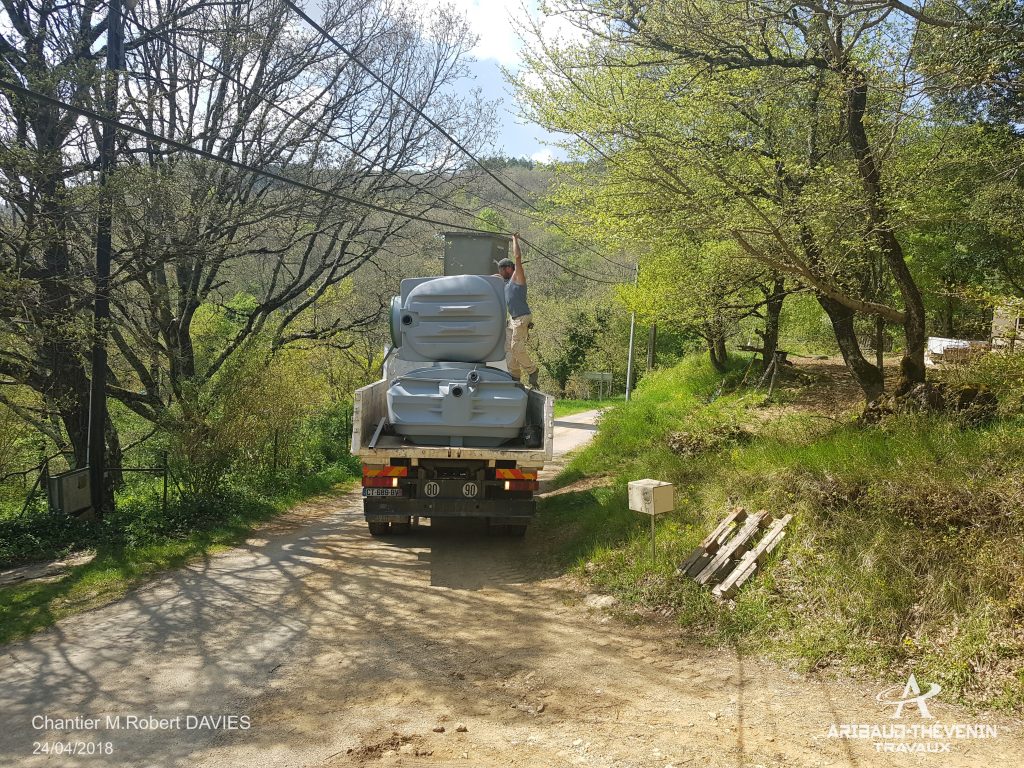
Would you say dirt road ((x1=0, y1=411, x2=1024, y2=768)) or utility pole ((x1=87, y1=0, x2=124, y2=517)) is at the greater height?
utility pole ((x1=87, y1=0, x2=124, y2=517))

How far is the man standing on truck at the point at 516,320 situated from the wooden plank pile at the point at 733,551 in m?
3.81

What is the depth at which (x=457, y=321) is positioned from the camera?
9930mm

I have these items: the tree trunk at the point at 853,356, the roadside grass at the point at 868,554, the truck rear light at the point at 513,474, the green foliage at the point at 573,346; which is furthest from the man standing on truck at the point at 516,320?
the green foliage at the point at 573,346

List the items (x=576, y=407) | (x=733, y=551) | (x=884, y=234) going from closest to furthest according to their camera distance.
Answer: (x=733, y=551)
(x=884, y=234)
(x=576, y=407)

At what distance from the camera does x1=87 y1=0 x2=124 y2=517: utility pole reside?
9336mm

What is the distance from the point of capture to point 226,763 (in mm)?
3904

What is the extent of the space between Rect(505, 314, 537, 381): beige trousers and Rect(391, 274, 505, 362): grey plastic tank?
0.19m

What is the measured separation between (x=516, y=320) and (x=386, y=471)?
266 centimetres

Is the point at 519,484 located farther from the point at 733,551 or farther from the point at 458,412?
the point at 733,551

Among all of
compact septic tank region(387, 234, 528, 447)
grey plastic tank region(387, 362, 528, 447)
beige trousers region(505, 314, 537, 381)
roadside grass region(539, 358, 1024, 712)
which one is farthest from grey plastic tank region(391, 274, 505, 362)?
roadside grass region(539, 358, 1024, 712)

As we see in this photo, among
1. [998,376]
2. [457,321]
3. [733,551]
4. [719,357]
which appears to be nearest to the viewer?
[733,551]

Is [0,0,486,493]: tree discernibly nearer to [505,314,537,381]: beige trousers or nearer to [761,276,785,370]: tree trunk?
[505,314,537,381]: beige trousers

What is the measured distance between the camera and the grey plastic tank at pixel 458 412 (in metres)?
8.74

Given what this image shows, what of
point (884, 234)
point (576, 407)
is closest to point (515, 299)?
point (884, 234)
